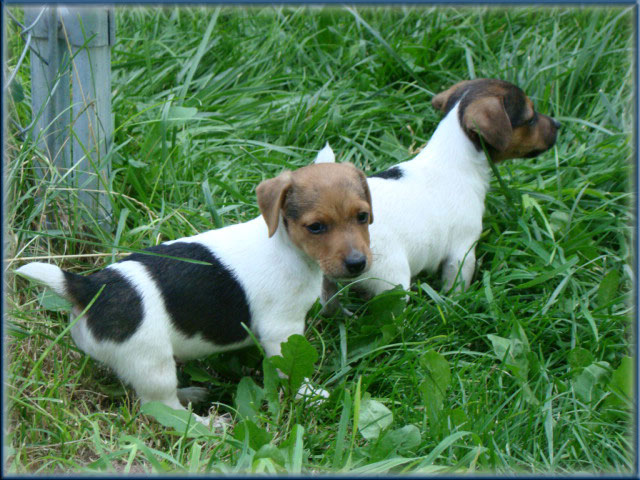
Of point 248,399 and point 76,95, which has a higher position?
point 76,95

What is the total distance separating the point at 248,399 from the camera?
360 centimetres

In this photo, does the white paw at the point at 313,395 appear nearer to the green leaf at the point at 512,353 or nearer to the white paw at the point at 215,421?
the white paw at the point at 215,421

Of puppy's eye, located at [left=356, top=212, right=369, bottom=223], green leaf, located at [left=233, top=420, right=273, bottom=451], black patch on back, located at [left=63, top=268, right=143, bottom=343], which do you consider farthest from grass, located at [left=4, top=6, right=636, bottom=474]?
puppy's eye, located at [left=356, top=212, right=369, bottom=223]

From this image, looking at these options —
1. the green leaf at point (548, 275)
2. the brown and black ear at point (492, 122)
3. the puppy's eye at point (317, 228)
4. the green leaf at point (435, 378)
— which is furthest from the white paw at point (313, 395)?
the brown and black ear at point (492, 122)

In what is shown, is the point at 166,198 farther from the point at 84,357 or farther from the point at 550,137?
the point at 550,137

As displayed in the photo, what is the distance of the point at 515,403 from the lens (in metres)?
3.49

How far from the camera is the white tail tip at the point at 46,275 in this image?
11.0 ft

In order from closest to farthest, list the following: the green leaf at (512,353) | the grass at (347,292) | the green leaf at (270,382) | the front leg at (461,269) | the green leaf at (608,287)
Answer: the grass at (347,292)
the green leaf at (270,382)
the green leaf at (512,353)
the green leaf at (608,287)
the front leg at (461,269)

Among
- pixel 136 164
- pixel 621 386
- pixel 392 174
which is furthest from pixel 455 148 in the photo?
pixel 136 164

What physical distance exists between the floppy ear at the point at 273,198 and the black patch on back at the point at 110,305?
0.70 metres

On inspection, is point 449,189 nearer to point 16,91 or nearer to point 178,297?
point 178,297

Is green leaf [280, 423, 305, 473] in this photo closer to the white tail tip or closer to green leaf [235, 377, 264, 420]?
green leaf [235, 377, 264, 420]

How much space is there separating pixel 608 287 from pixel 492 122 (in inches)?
45.6

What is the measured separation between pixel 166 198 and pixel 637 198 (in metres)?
2.95
